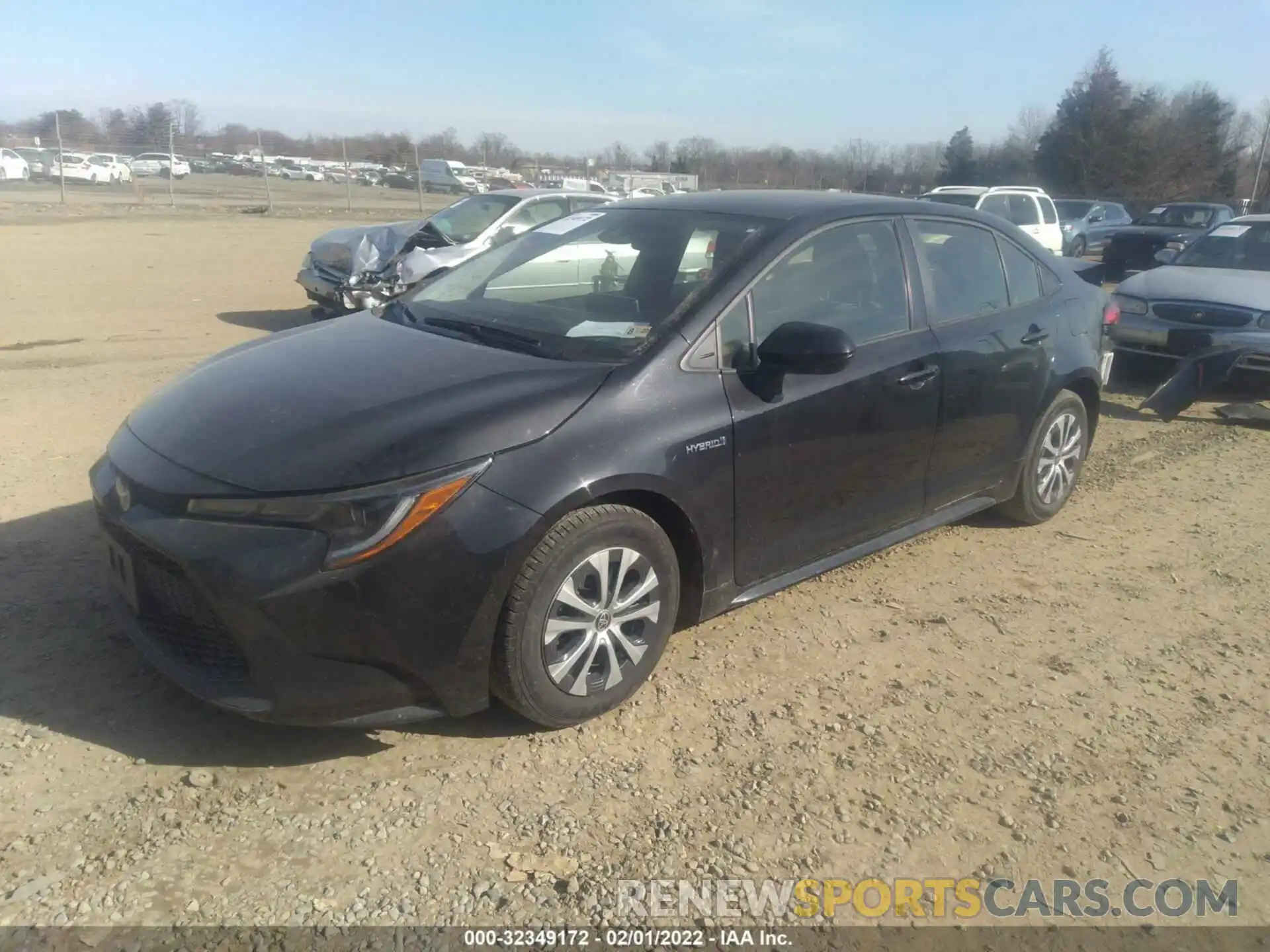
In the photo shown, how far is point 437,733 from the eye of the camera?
3285mm

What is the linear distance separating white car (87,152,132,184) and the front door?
1563 inches

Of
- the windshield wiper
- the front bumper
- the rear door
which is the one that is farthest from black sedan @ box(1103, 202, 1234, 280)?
the front bumper

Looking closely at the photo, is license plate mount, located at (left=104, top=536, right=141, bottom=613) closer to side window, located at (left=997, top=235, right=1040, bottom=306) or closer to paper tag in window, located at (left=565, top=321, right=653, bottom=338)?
paper tag in window, located at (left=565, top=321, right=653, bottom=338)

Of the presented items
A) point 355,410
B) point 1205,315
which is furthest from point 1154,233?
point 355,410

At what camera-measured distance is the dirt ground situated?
2656 millimetres

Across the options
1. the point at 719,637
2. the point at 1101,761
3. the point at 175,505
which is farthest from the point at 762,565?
the point at 175,505

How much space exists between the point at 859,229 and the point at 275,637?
2878mm

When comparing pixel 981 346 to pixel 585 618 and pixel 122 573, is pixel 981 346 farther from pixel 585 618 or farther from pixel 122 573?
pixel 122 573

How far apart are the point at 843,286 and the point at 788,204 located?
46cm

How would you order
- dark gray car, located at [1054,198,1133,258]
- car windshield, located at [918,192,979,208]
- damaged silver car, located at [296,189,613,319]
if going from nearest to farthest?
damaged silver car, located at [296,189,613,319] → car windshield, located at [918,192,979,208] → dark gray car, located at [1054,198,1133,258]

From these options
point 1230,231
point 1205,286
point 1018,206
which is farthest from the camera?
point 1018,206

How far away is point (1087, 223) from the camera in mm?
23812

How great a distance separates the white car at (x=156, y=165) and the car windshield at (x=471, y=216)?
28.3 meters

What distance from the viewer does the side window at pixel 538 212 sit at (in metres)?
11.9
